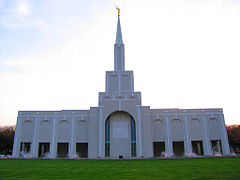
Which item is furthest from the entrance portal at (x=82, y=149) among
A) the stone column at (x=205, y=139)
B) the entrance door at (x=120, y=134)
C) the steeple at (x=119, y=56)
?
the stone column at (x=205, y=139)

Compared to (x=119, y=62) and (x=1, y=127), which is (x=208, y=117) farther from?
(x=1, y=127)

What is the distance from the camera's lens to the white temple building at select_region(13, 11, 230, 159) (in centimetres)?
3734

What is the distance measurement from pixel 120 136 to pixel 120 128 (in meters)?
1.44

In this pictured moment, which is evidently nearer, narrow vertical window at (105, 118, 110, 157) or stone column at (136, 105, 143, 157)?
stone column at (136, 105, 143, 157)

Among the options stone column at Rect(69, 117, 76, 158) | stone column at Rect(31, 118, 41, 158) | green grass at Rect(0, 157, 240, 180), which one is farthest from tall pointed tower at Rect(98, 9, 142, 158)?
green grass at Rect(0, 157, 240, 180)

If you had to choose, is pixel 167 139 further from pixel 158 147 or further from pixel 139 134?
pixel 139 134

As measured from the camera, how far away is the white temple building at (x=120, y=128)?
37344mm

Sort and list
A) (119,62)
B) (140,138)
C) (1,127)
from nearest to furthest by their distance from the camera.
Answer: (140,138)
(119,62)
(1,127)

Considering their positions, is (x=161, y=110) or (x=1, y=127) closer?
(x=161, y=110)

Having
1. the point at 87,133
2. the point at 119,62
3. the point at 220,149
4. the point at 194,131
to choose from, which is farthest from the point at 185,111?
the point at 87,133

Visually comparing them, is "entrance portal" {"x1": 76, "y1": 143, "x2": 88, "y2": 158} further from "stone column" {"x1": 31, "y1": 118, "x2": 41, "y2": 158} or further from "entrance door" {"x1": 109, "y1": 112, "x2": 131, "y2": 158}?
"entrance door" {"x1": 109, "y1": 112, "x2": 131, "y2": 158}

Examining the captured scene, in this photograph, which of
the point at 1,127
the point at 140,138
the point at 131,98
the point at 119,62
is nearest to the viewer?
the point at 140,138

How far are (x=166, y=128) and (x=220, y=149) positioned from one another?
11.7 meters

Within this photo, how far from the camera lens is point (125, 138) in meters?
37.8
